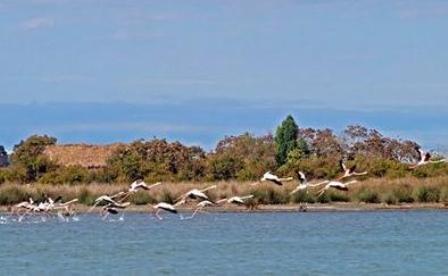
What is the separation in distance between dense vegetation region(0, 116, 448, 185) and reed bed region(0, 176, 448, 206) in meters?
4.63

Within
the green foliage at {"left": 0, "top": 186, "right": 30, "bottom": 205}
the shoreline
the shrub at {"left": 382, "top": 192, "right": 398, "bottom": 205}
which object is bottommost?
A: the shoreline

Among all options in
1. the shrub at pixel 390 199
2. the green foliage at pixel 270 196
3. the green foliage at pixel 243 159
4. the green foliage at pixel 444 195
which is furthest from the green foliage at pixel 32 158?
the green foliage at pixel 444 195

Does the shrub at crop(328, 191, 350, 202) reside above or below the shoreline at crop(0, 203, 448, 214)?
above

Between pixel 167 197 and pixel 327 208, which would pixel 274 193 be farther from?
pixel 167 197

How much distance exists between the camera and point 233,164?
→ 72125 mm

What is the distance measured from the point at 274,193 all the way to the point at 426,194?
603 centimetres

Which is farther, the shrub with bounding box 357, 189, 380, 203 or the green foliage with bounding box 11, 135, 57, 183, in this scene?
the green foliage with bounding box 11, 135, 57, 183

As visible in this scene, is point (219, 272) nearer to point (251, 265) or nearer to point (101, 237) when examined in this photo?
point (251, 265)

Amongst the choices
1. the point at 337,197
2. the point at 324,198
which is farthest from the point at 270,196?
the point at 337,197

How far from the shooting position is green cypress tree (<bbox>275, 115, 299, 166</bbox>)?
263 ft

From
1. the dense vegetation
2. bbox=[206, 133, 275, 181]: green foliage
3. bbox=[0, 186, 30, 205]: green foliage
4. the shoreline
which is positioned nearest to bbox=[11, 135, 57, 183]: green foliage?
the dense vegetation

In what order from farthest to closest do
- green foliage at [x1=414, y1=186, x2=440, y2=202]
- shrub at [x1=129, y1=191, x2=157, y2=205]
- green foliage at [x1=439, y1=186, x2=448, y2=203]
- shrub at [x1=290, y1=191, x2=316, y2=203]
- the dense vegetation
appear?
the dense vegetation → shrub at [x1=129, y1=191, x2=157, y2=205] → green foliage at [x1=414, y1=186, x2=440, y2=202] → green foliage at [x1=439, y1=186, x2=448, y2=203] → shrub at [x1=290, y1=191, x2=316, y2=203]

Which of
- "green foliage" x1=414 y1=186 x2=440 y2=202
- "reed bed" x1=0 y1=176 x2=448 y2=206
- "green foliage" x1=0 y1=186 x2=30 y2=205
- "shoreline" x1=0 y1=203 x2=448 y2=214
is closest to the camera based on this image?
"shoreline" x1=0 y1=203 x2=448 y2=214

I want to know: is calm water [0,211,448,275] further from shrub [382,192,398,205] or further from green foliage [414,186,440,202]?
green foliage [414,186,440,202]
